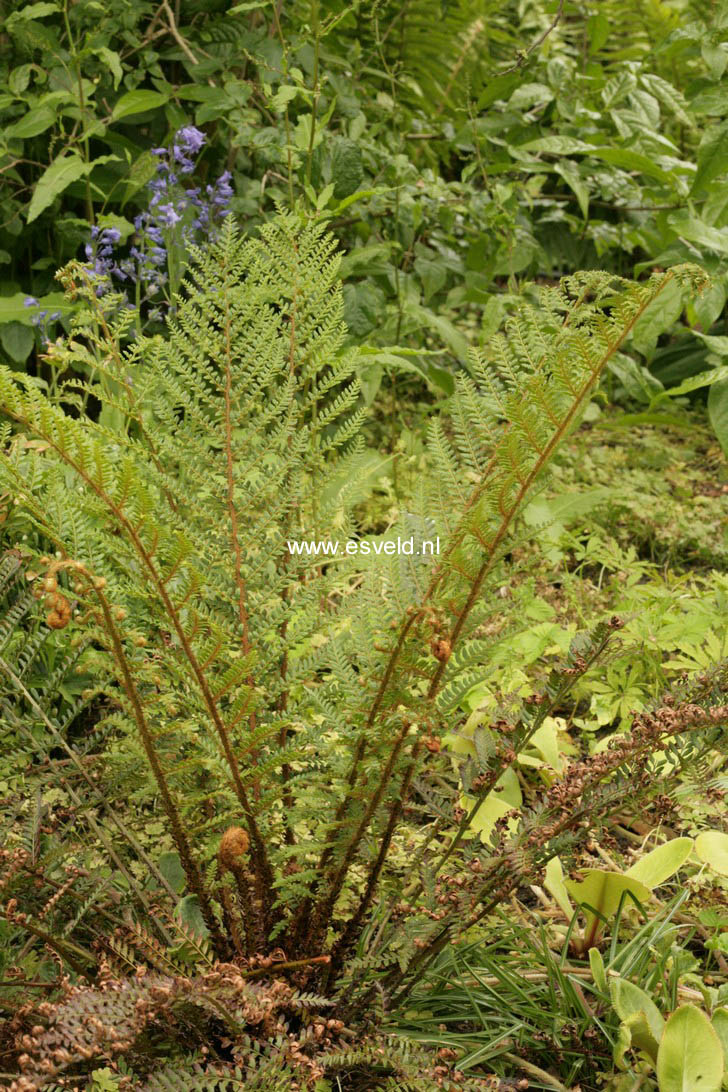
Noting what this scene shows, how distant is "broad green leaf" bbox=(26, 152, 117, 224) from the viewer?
2369 millimetres

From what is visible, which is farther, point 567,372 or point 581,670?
point 581,670

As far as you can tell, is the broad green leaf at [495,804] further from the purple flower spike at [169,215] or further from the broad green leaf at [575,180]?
the broad green leaf at [575,180]

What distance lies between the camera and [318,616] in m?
1.10

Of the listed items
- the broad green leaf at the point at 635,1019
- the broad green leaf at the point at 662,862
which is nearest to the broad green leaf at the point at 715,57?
the broad green leaf at the point at 662,862

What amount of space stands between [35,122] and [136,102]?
0.84 feet

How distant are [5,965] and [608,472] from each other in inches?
92.3

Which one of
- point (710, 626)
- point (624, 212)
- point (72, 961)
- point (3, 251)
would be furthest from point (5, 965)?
point (624, 212)

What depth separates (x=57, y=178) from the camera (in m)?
2.44

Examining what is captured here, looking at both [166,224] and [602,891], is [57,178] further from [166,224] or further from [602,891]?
[602,891]

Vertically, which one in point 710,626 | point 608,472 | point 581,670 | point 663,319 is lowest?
point 608,472

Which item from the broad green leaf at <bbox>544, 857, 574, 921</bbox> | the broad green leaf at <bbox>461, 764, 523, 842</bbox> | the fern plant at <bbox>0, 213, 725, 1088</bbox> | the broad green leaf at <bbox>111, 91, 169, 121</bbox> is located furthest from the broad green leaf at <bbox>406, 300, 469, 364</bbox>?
the broad green leaf at <bbox>544, 857, 574, 921</bbox>

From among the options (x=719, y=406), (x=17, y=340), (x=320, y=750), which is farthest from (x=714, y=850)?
(x=17, y=340)

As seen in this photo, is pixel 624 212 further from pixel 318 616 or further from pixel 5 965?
pixel 5 965

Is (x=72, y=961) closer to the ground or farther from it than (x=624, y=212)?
farther from it
